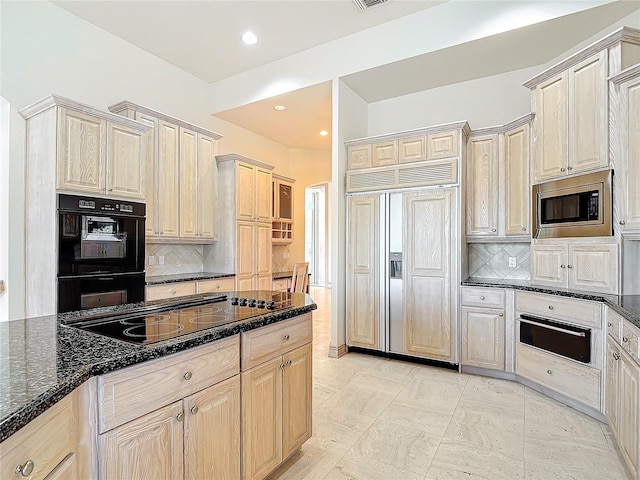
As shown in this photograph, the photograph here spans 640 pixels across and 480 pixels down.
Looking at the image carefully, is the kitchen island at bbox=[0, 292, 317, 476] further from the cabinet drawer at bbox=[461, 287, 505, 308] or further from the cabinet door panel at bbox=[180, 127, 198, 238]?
the cabinet door panel at bbox=[180, 127, 198, 238]

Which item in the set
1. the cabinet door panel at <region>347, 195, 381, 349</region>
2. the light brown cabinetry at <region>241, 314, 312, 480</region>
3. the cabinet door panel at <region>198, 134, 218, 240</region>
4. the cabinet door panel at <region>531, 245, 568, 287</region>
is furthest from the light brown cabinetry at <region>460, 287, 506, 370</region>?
the cabinet door panel at <region>198, 134, 218, 240</region>

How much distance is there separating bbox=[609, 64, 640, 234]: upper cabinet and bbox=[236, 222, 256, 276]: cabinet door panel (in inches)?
150

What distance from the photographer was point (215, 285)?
4.38m

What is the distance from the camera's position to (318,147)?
22.5 feet

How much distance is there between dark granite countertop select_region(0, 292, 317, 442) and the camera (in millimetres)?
827

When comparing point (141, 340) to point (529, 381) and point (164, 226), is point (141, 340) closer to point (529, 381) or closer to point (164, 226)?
point (164, 226)

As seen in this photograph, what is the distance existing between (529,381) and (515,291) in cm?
78

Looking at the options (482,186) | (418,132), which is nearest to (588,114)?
(482,186)

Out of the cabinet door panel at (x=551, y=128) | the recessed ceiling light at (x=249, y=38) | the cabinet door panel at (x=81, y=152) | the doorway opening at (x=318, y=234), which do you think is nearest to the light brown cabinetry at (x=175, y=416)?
the cabinet door panel at (x=81, y=152)

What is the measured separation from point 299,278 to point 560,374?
4.04 meters

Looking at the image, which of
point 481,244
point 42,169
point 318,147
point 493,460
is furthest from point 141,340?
point 318,147

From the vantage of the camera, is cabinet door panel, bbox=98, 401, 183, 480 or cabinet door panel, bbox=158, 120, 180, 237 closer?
cabinet door panel, bbox=98, 401, 183, 480

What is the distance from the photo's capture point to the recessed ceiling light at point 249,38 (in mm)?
3948

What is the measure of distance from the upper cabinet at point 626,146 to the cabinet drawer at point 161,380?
273cm
